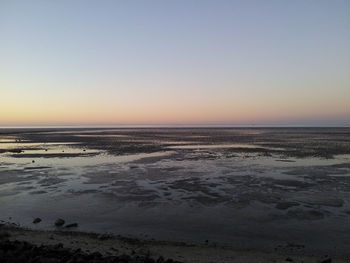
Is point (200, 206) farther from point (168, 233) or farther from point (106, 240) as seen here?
point (106, 240)

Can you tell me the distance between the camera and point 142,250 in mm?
7133

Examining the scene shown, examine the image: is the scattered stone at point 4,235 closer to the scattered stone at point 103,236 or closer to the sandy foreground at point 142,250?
the sandy foreground at point 142,250

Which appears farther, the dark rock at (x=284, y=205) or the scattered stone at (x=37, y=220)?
the dark rock at (x=284, y=205)

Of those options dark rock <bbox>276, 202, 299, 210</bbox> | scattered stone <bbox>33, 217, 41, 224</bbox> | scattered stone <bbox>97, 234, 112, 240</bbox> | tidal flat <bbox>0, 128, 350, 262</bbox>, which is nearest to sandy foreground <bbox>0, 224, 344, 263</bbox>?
scattered stone <bbox>97, 234, 112, 240</bbox>

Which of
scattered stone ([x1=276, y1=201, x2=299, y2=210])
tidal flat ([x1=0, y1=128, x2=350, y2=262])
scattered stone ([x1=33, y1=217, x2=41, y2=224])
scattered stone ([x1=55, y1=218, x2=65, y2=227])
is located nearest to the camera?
tidal flat ([x1=0, y1=128, x2=350, y2=262])

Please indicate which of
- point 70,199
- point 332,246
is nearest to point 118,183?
point 70,199

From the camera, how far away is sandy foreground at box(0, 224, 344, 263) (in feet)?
21.7

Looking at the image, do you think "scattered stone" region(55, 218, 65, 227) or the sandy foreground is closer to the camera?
the sandy foreground

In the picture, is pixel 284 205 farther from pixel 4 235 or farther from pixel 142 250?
pixel 4 235

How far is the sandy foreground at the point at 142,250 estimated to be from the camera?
21.7 feet

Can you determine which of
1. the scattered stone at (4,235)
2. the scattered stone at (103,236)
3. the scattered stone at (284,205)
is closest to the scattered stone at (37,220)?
the scattered stone at (4,235)

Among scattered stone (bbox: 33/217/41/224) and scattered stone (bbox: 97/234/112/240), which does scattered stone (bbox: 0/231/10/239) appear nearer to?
scattered stone (bbox: 33/217/41/224)

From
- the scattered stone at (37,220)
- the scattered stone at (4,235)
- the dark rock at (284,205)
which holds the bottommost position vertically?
the dark rock at (284,205)

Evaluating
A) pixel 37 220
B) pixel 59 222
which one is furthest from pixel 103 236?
pixel 37 220
